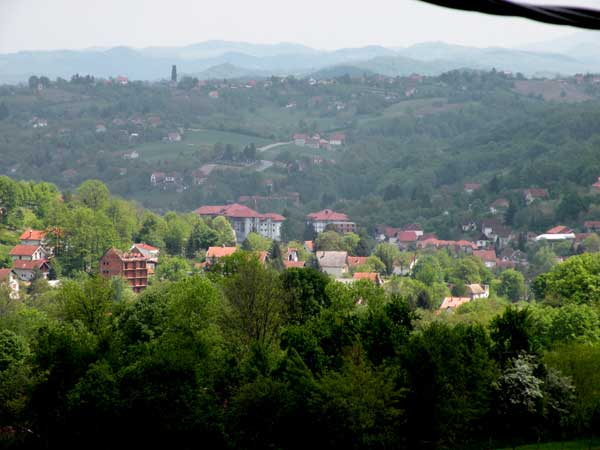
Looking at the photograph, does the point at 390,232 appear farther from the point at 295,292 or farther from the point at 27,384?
the point at 27,384

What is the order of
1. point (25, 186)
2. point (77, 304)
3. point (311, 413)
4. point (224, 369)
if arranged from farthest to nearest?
point (25, 186) < point (77, 304) < point (224, 369) < point (311, 413)

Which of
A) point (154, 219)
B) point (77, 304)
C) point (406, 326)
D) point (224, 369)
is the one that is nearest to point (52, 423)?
point (224, 369)

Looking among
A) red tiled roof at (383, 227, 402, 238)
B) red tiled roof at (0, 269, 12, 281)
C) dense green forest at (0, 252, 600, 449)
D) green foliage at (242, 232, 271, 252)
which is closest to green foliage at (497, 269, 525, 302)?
green foliage at (242, 232, 271, 252)

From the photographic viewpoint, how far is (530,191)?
545 feet

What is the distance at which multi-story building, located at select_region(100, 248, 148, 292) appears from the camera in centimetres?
9700

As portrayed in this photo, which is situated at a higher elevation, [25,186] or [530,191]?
[25,186]

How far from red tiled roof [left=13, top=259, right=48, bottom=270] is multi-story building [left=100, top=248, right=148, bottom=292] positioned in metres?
5.10

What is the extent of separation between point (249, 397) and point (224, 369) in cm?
251

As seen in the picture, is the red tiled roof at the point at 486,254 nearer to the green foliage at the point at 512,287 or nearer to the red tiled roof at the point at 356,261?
the red tiled roof at the point at 356,261

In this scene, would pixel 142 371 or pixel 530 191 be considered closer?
pixel 142 371

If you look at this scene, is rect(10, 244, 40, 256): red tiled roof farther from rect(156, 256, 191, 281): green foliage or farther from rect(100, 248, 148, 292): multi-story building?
rect(156, 256, 191, 281): green foliage

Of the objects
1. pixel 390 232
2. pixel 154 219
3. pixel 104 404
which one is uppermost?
pixel 104 404

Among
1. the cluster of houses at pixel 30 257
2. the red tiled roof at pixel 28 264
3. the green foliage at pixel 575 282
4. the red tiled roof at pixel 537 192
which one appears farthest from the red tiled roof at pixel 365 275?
the red tiled roof at pixel 537 192

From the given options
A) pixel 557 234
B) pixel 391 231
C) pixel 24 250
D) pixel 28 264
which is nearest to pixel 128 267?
pixel 28 264
